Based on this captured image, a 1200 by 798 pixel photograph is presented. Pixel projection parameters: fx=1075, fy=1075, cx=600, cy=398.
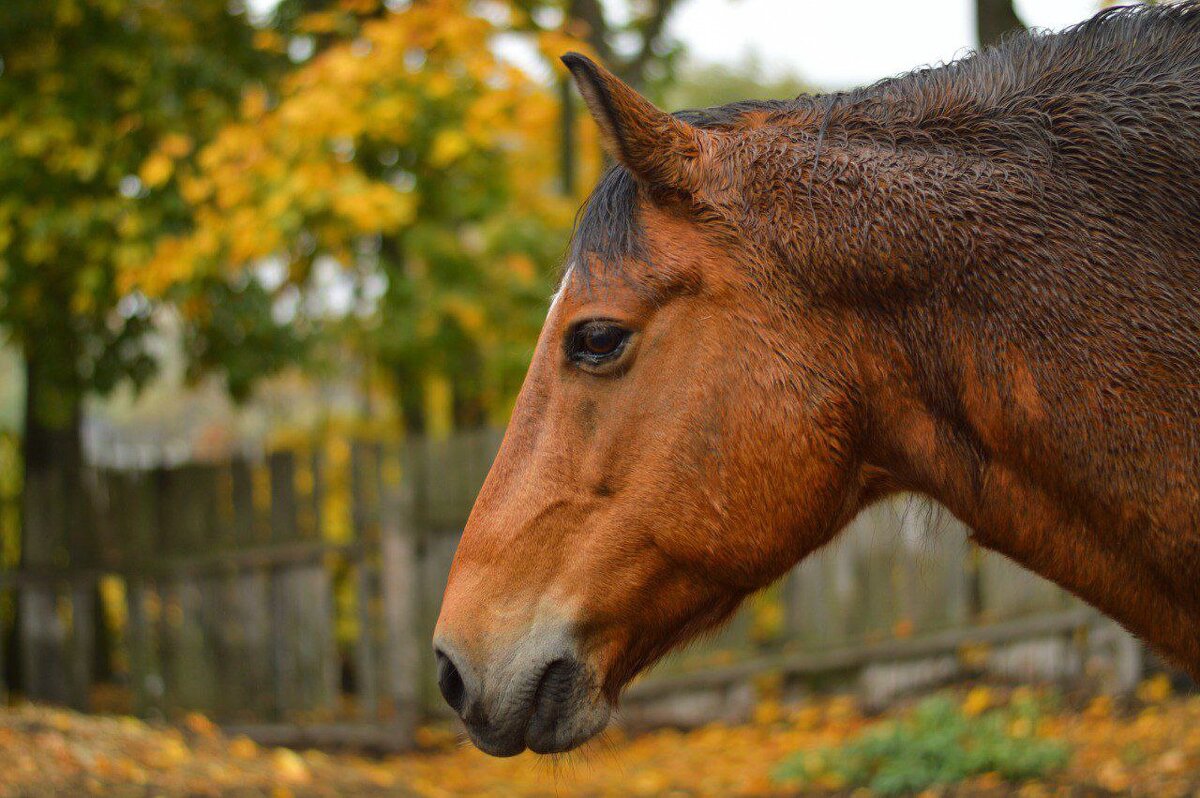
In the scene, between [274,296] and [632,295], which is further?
[274,296]

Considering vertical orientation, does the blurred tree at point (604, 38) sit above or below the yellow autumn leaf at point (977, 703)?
above


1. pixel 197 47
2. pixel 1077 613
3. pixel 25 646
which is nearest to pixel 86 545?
pixel 25 646

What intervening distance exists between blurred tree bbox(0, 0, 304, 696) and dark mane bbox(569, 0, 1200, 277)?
5.26m

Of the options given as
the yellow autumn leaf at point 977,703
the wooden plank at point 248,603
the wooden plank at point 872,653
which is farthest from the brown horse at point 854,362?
the wooden plank at point 248,603

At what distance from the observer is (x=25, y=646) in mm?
9164

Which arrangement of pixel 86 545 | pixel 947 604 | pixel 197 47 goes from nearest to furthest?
pixel 947 604 < pixel 197 47 < pixel 86 545

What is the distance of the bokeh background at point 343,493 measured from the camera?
6379 millimetres

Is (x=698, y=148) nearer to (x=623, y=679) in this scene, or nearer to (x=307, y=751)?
(x=623, y=679)

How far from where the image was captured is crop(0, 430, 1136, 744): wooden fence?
7371 millimetres

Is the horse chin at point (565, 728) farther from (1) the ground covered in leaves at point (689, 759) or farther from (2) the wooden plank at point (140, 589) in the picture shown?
(2) the wooden plank at point (140, 589)

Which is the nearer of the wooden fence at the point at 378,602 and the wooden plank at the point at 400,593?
the wooden fence at the point at 378,602

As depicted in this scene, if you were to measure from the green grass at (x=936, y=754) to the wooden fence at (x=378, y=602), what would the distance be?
1162 millimetres

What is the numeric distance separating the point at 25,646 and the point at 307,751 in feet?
10.4

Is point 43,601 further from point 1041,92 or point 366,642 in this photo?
point 1041,92
